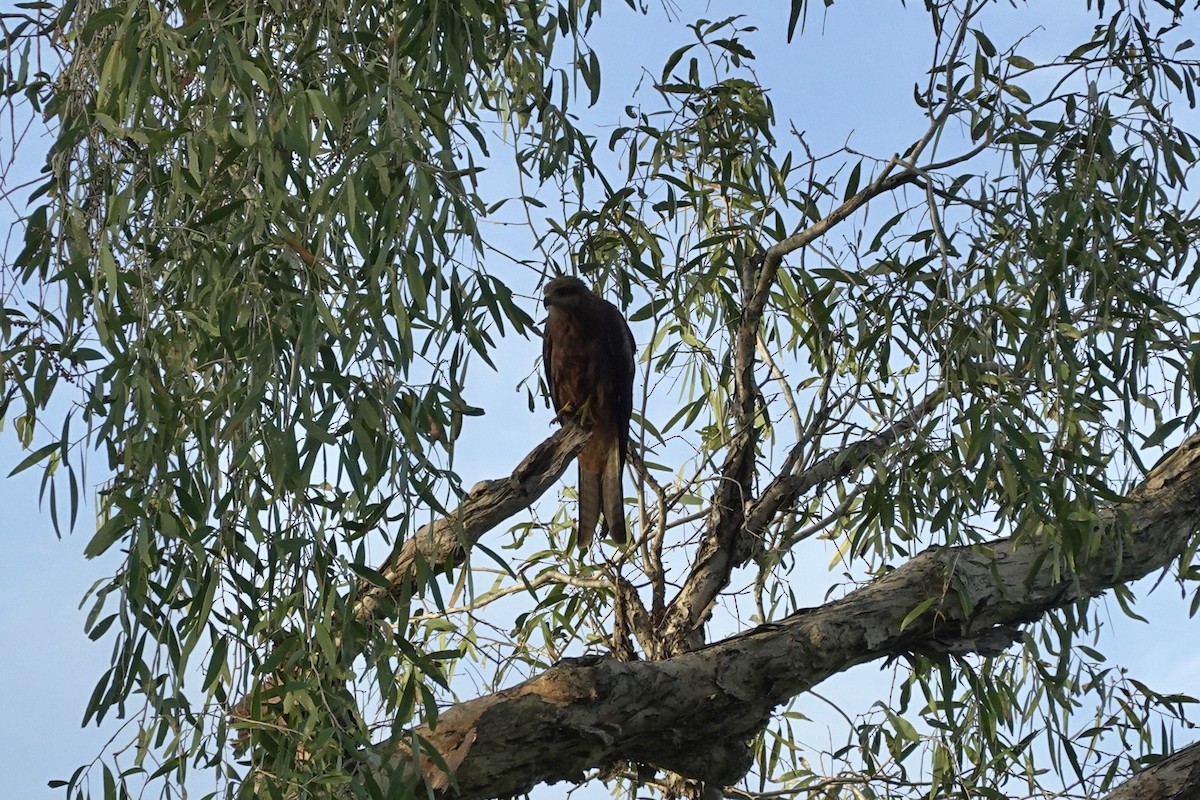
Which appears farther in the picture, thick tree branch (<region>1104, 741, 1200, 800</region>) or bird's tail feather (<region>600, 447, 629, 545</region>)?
bird's tail feather (<region>600, 447, 629, 545</region>)

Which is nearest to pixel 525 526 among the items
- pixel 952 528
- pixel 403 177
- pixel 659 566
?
pixel 659 566

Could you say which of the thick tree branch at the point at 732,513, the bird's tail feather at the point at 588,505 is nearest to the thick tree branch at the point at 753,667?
the thick tree branch at the point at 732,513

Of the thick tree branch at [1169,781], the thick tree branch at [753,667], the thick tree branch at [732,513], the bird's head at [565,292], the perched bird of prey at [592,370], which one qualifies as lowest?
the thick tree branch at [1169,781]

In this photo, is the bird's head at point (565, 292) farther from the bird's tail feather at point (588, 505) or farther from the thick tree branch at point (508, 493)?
the thick tree branch at point (508, 493)

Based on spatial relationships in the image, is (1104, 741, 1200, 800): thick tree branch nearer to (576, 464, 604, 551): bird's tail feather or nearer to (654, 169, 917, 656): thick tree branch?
(654, 169, 917, 656): thick tree branch

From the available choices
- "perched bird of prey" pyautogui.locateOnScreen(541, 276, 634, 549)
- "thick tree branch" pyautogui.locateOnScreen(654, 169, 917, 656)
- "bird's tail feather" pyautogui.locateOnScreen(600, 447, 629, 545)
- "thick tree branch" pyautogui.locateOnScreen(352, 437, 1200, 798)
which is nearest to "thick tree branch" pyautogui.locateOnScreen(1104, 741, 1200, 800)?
"thick tree branch" pyautogui.locateOnScreen(352, 437, 1200, 798)

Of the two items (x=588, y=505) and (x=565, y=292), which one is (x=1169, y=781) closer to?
(x=588, y=505)

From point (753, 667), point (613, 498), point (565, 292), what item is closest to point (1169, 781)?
point (753, 667)

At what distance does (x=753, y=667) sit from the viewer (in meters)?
2.64

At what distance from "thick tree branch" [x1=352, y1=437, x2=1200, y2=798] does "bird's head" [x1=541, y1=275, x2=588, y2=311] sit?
1.31 m

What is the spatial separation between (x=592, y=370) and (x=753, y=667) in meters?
1.32

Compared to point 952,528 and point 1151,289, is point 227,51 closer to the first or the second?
point 952,528

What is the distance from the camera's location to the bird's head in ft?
12.0

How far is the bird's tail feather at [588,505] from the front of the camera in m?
3.35
